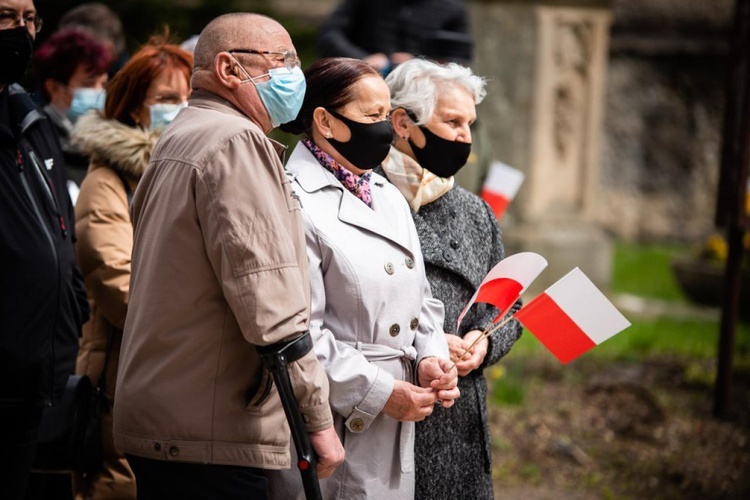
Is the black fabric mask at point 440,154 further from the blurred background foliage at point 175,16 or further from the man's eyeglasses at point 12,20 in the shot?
the blurred background foliage at point 175,16

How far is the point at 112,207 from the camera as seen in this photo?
10.8ft

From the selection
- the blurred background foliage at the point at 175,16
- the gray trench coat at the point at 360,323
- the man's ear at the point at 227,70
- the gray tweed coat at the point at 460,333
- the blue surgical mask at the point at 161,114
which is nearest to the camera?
the man's ear at the point at 227,70

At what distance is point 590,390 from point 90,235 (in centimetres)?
364

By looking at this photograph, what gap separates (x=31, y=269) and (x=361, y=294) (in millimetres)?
994

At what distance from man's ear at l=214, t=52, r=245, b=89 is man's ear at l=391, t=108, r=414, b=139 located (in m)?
0.86

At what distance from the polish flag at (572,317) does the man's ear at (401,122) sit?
714 millimetres

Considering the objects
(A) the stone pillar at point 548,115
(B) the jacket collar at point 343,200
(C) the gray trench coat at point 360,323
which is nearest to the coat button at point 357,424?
(C) the gray trench coat at point 360,323

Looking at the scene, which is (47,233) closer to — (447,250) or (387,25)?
(447,250)

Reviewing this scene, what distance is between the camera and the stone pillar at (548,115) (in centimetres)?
798

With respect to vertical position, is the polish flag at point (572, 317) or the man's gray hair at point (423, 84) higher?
the man's gray hair at point (423, 84)

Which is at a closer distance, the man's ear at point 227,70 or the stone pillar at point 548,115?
the man's ear at point 227,70

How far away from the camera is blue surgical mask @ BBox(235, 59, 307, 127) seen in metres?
2.35

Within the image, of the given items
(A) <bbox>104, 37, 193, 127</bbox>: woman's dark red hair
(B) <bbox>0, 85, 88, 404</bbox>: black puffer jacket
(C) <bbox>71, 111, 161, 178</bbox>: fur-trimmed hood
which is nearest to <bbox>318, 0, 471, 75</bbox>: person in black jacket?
(A) <bbox>104, 37, 193, 127</bbox>: woman's dark red hair

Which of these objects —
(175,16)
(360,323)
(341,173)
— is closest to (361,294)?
(360,323)
